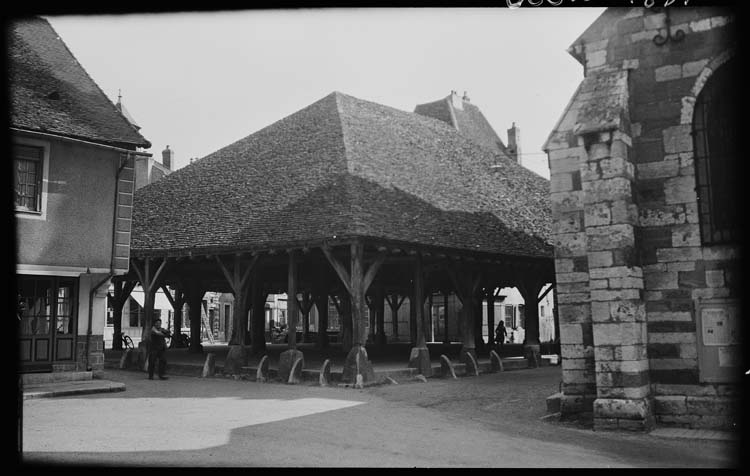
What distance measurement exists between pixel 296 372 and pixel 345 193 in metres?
4.14

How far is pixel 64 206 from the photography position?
13.1 m

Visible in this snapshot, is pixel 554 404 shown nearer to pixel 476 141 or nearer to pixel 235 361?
pixel 235 361

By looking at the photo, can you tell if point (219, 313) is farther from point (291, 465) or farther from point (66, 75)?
point (291, 465)

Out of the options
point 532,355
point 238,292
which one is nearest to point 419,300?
point 238,292

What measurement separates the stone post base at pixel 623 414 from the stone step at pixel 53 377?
33.0 feet

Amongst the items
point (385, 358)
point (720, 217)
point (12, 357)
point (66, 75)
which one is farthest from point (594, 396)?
point (66, 75)

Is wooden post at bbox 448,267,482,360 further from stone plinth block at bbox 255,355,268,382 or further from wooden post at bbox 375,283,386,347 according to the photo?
wooden post at bbox 375,283,386,347

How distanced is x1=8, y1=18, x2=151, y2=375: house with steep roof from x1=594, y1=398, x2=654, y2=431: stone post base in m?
9.85

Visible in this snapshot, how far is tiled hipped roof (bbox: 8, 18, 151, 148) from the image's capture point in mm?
12859

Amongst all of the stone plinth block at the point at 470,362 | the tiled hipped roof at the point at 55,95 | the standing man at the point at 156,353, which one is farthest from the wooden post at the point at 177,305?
the stone plinth block at the point at 470,362

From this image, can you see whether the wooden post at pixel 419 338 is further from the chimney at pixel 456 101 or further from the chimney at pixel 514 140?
the chimney at pixel 514 140

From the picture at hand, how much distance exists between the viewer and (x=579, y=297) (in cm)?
962

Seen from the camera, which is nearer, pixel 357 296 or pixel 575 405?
pixel 575 405

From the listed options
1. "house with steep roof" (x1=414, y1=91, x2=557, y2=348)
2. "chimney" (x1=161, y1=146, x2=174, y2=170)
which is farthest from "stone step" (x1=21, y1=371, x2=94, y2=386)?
"chimney" (x1=161, y1=146, x2=174, y2=170)
